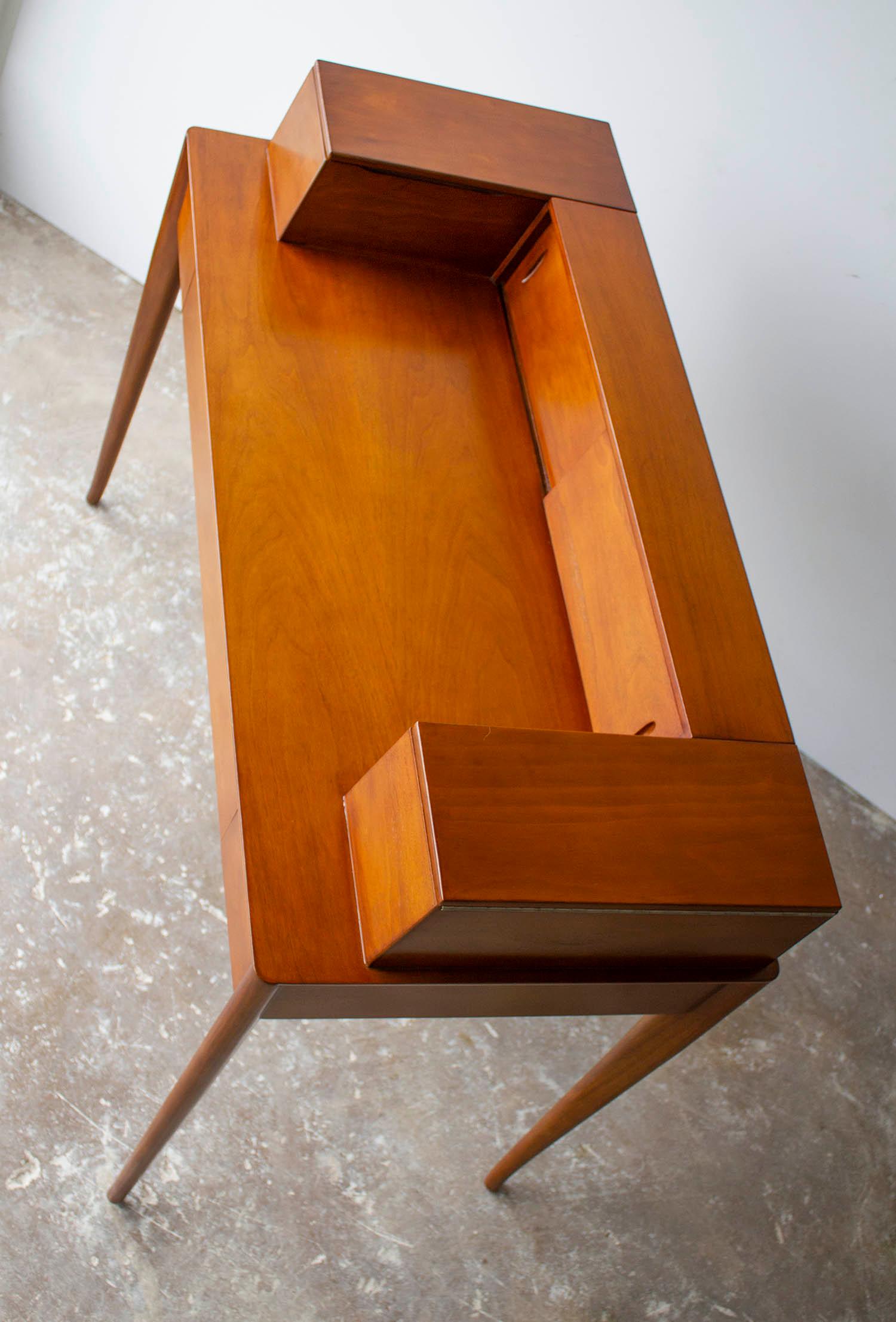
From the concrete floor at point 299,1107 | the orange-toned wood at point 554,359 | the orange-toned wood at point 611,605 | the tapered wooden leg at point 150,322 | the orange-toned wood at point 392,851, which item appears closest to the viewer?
the orange-toned wood at point 392,851

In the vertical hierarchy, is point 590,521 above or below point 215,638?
above

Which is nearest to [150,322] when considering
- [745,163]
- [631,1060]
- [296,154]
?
[296,154]

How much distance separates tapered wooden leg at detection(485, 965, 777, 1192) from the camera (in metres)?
0.98

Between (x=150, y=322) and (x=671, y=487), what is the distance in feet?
2.73

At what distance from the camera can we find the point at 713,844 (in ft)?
→ 2.76

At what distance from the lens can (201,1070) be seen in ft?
3.17

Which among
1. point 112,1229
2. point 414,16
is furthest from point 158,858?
point 414,16

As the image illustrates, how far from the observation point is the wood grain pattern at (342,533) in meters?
0.88

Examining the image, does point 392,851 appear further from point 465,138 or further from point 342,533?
point 465,138

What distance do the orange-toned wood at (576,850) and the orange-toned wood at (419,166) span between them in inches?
27.9

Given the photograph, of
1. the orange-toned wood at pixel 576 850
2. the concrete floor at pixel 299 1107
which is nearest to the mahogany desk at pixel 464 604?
the orange-toned wood at pixel 576 850

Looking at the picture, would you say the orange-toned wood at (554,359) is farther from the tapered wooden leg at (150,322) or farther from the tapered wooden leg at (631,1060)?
the tapered wooden leg at (631,1060)

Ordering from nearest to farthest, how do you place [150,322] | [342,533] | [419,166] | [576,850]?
1. [576,850]
2. [342,533]
3. [419,166]
4. [150,322]

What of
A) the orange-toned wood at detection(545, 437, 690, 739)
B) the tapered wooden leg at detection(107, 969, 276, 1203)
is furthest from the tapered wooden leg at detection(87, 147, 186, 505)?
the tapered wooden leg at detection(107, 969, 276, 1203)
